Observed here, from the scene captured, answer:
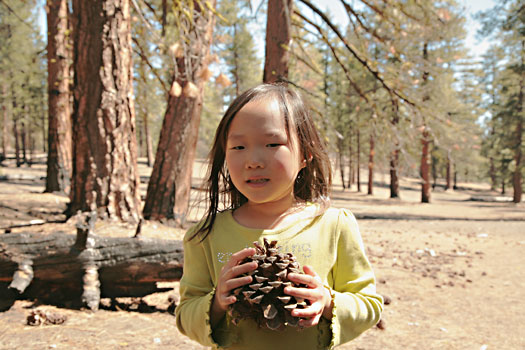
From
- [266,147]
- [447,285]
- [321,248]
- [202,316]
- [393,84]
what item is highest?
[393,84]

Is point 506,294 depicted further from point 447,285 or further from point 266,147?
point 266,147

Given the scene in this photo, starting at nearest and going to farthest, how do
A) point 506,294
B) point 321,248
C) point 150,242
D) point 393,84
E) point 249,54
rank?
point 321,248 → point 150,242 → point 506,294 → point 393,84 → point 249,54

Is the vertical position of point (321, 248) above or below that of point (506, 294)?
Answer: above

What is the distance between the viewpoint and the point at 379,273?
6426 millimetres

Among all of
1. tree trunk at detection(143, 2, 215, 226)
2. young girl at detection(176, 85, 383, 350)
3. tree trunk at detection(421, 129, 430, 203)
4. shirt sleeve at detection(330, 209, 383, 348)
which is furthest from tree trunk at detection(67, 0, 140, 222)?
tree trunk at detection(421, 129, 430, 203)

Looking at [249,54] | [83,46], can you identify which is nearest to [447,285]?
[83,46]

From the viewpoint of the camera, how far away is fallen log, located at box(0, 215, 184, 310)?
395cm

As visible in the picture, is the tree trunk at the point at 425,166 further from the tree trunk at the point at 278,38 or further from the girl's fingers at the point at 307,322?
the girl's fingers at the point at 307,322

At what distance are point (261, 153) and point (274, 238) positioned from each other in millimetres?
327

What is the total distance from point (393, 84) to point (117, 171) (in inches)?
193

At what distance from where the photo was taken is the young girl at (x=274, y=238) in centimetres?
135

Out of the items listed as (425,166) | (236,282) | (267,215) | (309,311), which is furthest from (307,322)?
(425,166)

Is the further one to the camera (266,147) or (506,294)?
(506,294)

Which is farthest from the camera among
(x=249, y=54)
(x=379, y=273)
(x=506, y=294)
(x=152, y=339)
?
(x=249, y=54)
